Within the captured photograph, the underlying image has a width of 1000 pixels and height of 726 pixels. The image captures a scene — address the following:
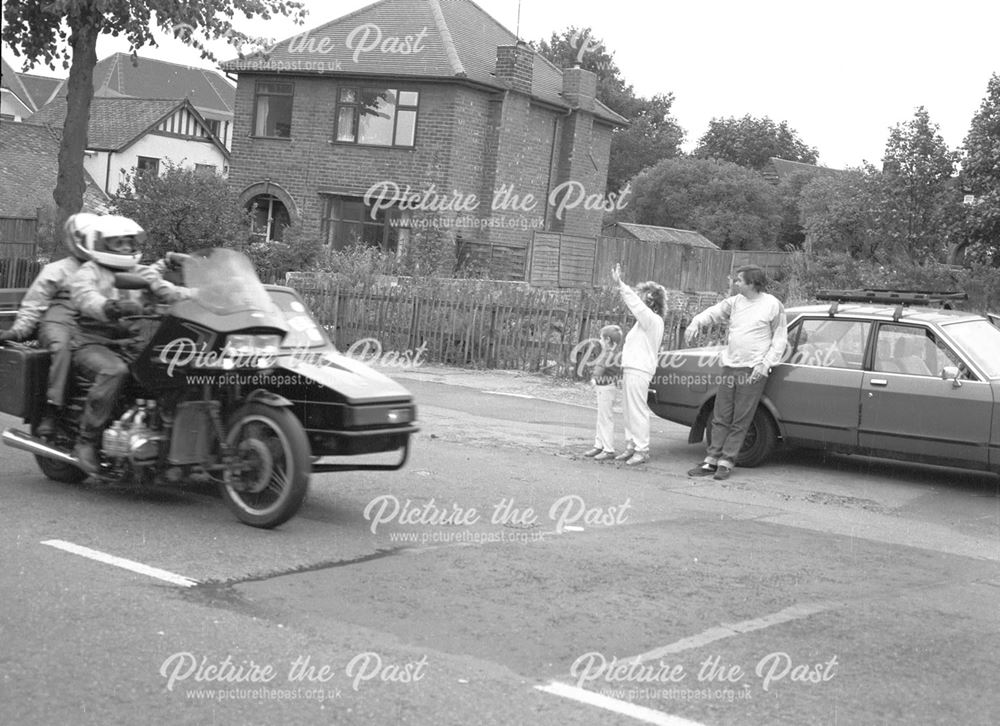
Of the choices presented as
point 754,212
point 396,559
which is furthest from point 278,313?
point 754,212

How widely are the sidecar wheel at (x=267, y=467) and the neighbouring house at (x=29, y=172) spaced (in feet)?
120

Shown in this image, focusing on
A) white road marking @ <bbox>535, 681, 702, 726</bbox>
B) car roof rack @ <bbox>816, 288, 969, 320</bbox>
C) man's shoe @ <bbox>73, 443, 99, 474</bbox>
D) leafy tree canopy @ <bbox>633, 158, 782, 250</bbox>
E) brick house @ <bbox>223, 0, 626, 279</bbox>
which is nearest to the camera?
white road marking @ <bbox>535, 681, 702, 726</bbox>

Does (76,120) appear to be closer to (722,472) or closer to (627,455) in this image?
(627,455)

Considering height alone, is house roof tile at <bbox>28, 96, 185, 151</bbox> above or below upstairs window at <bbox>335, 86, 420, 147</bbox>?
above

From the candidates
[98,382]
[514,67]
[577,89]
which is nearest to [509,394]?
[98,382]

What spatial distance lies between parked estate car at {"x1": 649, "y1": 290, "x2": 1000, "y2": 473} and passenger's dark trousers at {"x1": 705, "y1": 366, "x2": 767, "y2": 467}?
0.42 meters

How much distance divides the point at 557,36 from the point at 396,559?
321ft

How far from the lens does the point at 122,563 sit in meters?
6.78

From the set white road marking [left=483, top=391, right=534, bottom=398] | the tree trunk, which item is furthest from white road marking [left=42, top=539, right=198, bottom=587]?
the tree trunk

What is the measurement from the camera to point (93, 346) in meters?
8.40

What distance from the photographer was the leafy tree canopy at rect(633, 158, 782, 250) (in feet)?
250

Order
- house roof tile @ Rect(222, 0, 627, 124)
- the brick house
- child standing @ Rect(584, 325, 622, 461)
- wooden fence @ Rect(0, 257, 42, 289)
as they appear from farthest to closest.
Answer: house roof tile @ Rect(222, 0, 627, 124) < the brick house < wooden fence @ Rect(0, 257, 42, 289) < child standing @ Rect(584, 325, 622, 461)

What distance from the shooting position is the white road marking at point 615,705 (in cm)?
478

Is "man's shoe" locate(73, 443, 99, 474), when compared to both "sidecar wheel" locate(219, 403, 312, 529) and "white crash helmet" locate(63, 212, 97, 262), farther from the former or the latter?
"white crash helmet" locate(63, 212, 97, 262)
